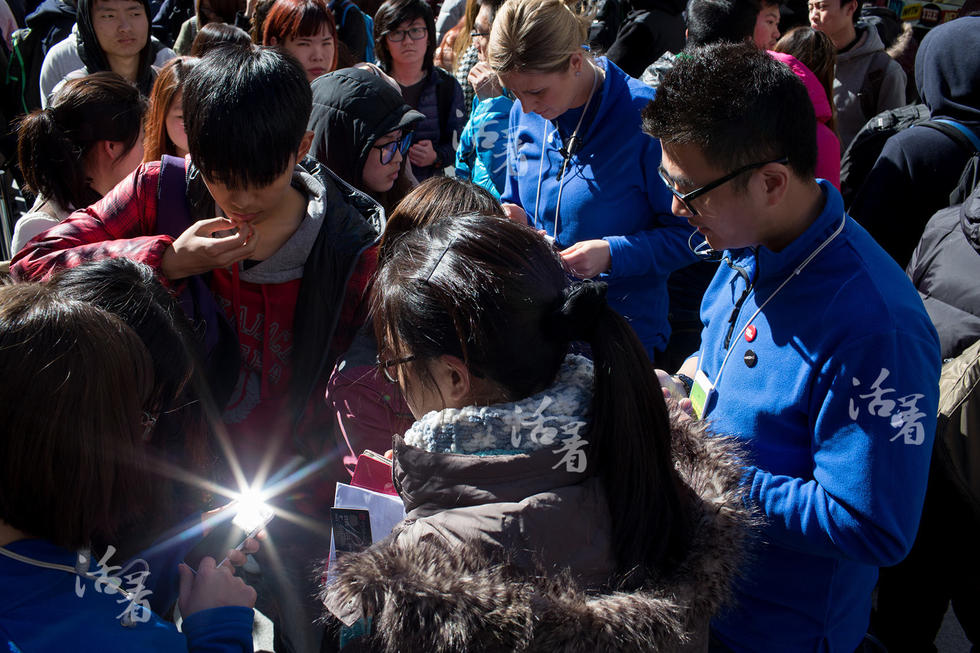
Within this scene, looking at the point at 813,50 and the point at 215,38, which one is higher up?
the point at 813,50

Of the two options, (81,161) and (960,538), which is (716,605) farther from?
(81,161)

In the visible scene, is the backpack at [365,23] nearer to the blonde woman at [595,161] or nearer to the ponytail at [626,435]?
the blonde woman at [595,161]

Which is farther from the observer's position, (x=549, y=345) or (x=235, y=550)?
(x=235, y=550)

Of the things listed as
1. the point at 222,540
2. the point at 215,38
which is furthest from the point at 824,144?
the point at 215,38

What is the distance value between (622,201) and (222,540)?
5.20 feet

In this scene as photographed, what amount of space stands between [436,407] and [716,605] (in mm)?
553

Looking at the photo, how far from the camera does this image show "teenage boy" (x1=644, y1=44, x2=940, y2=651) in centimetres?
133

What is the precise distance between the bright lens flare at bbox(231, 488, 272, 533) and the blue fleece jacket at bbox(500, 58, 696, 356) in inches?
48.6

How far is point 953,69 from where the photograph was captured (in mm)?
2895

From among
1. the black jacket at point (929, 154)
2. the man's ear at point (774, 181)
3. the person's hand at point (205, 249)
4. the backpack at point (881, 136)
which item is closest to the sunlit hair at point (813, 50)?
the backpack at point (881, 136)

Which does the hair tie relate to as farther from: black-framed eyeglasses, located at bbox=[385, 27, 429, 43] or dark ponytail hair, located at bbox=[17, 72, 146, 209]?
black-framed eyeglasses, located at bbox=[385, 27, 429, 43]

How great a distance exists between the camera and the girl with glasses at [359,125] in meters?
2.38

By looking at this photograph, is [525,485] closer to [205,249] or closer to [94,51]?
[205,249]

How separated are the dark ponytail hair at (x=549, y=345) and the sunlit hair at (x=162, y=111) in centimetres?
169
